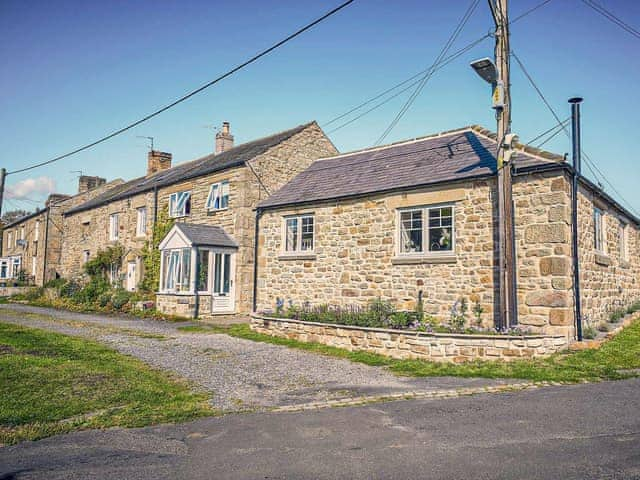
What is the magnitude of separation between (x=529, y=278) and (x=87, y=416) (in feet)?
30.2

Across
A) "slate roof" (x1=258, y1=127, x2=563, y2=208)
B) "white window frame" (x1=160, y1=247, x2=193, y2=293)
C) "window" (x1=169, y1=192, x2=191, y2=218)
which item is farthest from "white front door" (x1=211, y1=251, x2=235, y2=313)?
"window" (x1=169, y1=192, x2=191, y2=218)

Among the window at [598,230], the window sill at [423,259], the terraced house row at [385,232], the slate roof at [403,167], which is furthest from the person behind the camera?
the window at [598,230]

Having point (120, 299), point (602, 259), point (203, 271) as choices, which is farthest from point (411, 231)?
point (120, 299)

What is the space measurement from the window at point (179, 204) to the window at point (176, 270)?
264cm

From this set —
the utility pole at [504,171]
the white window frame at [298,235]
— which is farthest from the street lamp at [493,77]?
the white window frame at [298,235]

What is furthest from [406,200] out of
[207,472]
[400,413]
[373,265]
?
[207,472]

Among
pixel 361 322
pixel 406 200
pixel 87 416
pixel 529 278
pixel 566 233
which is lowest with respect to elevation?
pixel 87 416

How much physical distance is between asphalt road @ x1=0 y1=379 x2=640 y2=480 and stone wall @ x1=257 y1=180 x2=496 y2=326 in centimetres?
587

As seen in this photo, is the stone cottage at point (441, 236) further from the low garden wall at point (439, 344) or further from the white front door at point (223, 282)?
the white front door at point (223, 282)

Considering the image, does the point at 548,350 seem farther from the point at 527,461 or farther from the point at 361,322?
the point at 527,461

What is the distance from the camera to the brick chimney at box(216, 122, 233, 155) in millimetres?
26859

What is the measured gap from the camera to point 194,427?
5.87 m

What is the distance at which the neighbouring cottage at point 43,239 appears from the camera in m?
35.6

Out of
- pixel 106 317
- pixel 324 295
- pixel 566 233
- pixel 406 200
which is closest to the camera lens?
pixel 566 233
